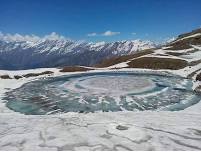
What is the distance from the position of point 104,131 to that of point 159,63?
178 feet

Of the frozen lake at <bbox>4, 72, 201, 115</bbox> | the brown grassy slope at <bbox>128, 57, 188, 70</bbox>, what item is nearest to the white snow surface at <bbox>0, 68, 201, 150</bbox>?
the frozen lake at <bbox>4, 72, 201, 115</bbox>

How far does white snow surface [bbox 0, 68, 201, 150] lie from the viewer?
1489 cm

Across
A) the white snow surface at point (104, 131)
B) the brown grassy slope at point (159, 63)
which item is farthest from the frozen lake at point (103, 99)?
the brown grassy slope at point (159, 63)

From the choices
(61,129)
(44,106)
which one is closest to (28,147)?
(61,129)

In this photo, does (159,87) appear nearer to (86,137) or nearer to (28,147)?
(86,137)

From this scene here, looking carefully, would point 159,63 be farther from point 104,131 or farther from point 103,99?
point 104,131

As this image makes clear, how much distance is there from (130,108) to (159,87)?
13.0m

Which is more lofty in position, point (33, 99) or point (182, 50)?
point (182, 50)

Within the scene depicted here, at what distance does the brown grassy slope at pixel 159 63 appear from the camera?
213 feet

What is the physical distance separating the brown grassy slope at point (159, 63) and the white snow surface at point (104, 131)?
4394 cm

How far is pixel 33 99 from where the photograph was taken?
98.7 ft

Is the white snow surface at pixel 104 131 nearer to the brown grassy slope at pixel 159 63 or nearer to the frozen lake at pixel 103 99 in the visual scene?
the frozen lake at pixel 103 99

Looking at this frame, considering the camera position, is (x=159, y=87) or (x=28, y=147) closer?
(x=28, y=147)

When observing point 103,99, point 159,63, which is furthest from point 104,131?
point 159,63
